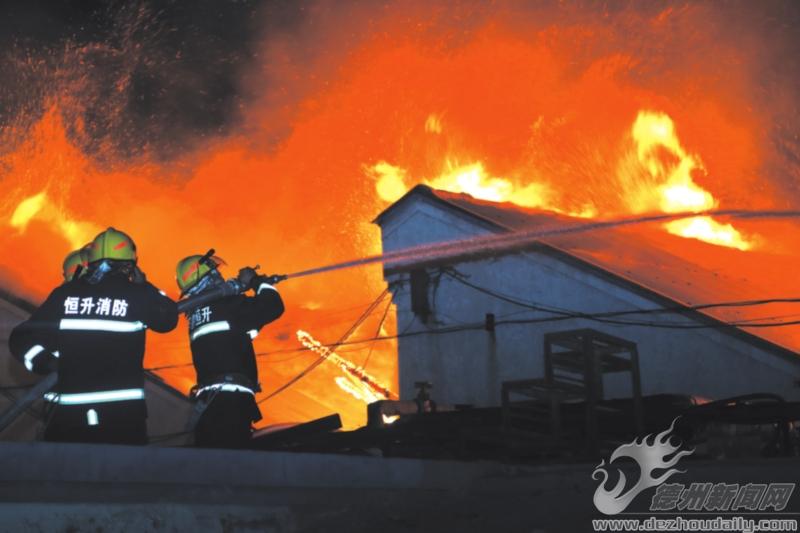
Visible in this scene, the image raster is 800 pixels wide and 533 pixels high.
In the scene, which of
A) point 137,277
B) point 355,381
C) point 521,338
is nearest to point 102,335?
point 137,277

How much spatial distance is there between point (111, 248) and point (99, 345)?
0.63 metres

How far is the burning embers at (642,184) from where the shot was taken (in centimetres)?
2100

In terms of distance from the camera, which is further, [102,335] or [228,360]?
[228,360]

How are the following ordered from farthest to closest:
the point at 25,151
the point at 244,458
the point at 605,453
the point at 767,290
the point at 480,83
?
the point at 480,83 → the point at 25,151 → the point at 767,290 → the point at 605,453 → the point at 244,458

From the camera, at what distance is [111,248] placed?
5711 mm

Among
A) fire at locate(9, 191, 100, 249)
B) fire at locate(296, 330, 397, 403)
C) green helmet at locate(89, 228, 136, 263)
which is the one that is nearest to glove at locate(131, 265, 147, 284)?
green helmet at locate(89, 228, 136, 263)

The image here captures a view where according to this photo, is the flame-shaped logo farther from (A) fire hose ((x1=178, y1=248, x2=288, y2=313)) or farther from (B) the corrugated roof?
(B) the corrugated roof

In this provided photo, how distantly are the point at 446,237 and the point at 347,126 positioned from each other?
691cm

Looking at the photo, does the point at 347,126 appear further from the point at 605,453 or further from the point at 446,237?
the point at 605,453

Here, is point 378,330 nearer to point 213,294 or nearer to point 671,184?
point 671,184

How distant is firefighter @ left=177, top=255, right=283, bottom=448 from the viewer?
6.20m

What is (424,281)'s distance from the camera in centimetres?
1722

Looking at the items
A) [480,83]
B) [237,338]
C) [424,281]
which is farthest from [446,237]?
[237,338]

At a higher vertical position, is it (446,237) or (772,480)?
(446,237)
